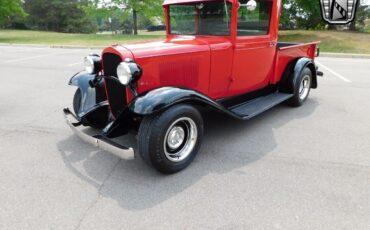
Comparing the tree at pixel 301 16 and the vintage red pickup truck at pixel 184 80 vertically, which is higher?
the tree at pixel 301 16

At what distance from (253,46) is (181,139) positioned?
1.76 metres

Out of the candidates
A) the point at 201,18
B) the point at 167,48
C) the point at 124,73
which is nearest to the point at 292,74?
the point at 201,18

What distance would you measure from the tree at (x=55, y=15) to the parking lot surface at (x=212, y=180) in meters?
Result: 47.4

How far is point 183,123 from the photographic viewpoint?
10.7 ft

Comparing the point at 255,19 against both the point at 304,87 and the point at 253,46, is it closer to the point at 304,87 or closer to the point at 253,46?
the point at 253,46

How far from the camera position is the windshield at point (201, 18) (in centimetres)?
376

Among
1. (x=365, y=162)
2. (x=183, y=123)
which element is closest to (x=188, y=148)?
(x=183, y=123)

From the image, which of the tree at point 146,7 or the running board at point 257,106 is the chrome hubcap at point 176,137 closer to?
the running board at point 257,106

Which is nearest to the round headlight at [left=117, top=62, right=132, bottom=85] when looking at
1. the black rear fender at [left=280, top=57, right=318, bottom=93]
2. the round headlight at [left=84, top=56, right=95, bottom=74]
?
the round headlight at [left=84, top=56, right=95, bottom=74]

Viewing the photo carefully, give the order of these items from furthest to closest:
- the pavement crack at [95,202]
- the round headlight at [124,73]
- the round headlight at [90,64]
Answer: the round headlight at [90,64], the round headlight at [124,73], the pavement crack at [95,202]

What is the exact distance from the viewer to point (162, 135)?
2.91m

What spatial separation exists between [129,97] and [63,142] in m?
1.23

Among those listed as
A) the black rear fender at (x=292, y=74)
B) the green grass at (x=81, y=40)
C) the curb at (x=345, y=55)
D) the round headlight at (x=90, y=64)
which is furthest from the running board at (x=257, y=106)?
the green grass at (x=81, y=40)

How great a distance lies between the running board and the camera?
156 inches
